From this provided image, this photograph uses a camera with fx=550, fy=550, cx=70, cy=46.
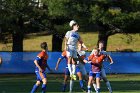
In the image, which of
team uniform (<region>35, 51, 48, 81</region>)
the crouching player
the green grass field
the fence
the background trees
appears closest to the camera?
team uniform (<region>35, 51, 48, 81</region>)

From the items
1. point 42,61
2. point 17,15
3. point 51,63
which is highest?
point 42,61

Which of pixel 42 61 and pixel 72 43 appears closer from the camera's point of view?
pixel 42 61

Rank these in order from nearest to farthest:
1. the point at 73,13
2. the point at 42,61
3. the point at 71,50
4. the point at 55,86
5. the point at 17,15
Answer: the point at 42,61 → the point at 71,50 → the point at 55,86 → the point at 73,13 → the point at 17,15

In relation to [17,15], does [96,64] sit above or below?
above

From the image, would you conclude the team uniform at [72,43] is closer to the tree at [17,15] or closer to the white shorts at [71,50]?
the white shorts at [71,50]

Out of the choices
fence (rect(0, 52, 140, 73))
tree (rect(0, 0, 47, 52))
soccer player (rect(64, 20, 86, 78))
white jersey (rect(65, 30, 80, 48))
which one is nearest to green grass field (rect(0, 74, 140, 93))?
fence (rect(0, 52, 140, 73))

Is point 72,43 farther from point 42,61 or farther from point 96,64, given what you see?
point 42,61

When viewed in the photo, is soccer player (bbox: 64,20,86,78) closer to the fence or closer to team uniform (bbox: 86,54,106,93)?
team uniform (bbox: 86,54,106,93)

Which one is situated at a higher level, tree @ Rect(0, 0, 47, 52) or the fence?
tree @ Rect(0, 0, 47, 52)

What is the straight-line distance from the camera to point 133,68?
152 ft

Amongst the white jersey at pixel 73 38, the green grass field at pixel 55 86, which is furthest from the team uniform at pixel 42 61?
the green grass field at pixel 55 86

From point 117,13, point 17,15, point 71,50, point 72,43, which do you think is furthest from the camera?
point 17,15

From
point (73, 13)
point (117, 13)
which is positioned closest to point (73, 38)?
point (117, 13)

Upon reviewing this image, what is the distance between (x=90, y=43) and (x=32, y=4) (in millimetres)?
23638
